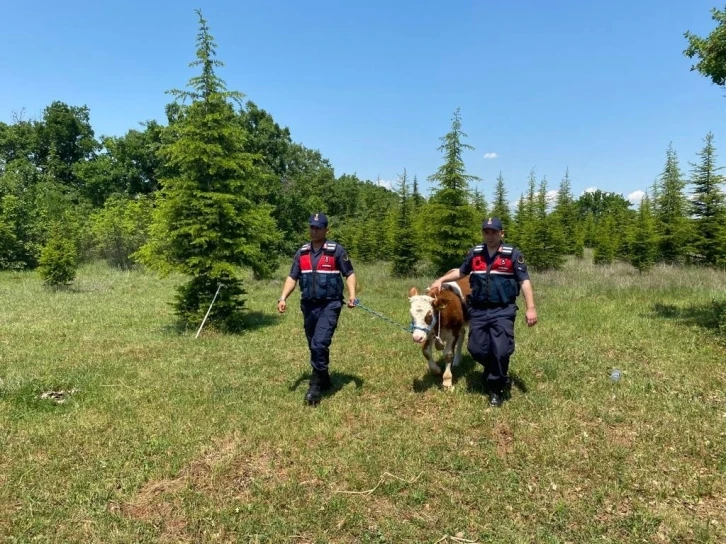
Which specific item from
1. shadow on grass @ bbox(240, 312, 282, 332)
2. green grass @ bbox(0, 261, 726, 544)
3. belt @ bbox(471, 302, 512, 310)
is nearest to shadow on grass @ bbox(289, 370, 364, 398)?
green grass @ bbox(0, 261, 726, 544)

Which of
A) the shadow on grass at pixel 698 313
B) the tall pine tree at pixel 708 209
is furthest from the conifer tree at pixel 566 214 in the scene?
the shadow on grass at pixel 698 313

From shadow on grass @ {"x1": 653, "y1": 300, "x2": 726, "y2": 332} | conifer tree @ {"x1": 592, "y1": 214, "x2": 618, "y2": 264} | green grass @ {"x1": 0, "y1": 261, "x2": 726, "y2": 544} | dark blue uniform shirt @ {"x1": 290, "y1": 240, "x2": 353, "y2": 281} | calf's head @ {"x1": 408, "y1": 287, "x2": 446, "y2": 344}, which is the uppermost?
conifer tree @ {"x1": 592, "y1": 214, "x2": 618, "y2": 264}

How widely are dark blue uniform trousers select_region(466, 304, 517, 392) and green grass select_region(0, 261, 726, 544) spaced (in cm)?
41

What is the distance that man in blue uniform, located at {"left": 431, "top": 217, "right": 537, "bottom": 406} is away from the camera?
5.99 metres

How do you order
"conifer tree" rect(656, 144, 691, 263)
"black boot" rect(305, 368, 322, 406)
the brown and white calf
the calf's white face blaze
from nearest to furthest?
1. the calf's white face blaze
2. the brown and white calf
3. "black boot" rect(305, 368, 322, 406)
4. "conifer tree" rect(656, 144, 691, 263)

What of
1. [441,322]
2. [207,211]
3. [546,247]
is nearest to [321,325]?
[441,322]

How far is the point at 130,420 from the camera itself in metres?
5.93

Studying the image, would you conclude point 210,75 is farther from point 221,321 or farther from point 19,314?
point 19,314

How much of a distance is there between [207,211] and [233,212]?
23.2 inches

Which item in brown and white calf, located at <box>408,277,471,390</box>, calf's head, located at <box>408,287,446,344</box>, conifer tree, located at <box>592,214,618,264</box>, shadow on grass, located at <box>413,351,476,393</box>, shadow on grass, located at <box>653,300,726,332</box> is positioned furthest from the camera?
conifer tree, located at <box>592,214,618,264</box>

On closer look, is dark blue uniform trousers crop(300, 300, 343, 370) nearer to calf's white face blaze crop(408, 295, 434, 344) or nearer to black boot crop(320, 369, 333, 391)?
black boot crop(320, 369, 333, 391)

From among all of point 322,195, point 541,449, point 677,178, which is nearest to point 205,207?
point 541,449

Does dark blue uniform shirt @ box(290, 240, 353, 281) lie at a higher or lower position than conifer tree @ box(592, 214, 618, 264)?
lower

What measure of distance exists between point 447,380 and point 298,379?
7.76ft
